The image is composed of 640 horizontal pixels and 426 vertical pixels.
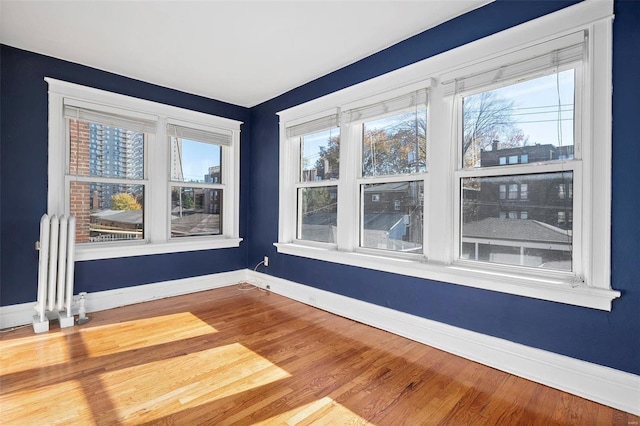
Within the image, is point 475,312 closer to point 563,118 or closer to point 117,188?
point 563,118

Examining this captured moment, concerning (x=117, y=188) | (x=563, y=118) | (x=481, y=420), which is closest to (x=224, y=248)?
(x=117, y=188)

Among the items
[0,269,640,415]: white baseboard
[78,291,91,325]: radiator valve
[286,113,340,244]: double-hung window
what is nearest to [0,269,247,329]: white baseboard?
[0,269,640,415]: white baseboard

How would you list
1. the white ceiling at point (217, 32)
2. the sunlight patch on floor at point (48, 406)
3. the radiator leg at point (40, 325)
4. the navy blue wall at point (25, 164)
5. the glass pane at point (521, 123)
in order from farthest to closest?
the navy blue wall at point (25, 164), the radiator leg at point (40, 325), the white ceiling at point (217, 32), the glass pane at point (521, 123), the sunlight patch on floor at point (48, 406)

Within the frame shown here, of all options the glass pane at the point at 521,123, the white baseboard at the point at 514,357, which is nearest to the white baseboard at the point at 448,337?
the white baseboard at the point at 514,357

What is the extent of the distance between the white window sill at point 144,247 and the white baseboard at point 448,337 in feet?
1.29

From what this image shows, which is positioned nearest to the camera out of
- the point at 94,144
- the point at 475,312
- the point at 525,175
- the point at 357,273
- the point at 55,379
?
the point at 55,379

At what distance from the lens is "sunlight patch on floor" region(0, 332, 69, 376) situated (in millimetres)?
2236

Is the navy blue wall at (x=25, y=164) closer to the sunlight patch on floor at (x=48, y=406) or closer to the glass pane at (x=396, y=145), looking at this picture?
the sunlight patch on floor at (x=48, y=406)

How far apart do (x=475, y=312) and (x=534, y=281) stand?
0.48 metres

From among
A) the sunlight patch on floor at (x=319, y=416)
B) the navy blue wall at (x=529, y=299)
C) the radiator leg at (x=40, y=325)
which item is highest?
the navy blue wall at (x=529, y=299)

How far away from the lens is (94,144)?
3477mm

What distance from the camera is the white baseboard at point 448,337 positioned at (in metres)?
1.85

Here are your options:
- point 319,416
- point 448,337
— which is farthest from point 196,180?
point 448,337

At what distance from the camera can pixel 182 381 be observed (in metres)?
2.07
